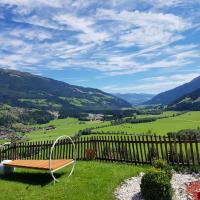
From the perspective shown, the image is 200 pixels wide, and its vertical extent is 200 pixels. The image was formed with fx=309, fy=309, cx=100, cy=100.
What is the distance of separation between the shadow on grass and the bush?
5498 mm

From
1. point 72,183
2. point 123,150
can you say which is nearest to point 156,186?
point 72,183

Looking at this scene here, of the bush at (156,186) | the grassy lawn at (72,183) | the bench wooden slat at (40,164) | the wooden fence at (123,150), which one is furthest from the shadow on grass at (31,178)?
the bush at (156,186)

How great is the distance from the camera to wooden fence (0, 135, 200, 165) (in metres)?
16.8

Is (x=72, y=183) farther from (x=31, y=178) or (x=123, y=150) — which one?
(x=123, y=150)

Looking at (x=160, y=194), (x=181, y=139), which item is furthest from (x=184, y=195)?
(x=181, y=139)

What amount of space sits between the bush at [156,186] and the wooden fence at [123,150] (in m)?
4.36

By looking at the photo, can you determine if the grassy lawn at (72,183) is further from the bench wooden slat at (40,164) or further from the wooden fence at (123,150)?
the wooden fence at (123,150)

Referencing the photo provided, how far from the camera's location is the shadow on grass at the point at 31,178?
51.5 feet

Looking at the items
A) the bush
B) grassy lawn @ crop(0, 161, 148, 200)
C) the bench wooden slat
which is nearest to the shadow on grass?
grassy lawn @ crop(0, 161, 148, 200)

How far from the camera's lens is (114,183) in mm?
14258

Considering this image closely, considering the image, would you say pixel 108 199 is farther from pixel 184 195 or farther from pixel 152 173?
pixel 184 195

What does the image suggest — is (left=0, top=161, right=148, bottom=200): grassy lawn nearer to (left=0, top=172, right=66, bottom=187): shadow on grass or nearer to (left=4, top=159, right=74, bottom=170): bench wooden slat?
(left=0, top=172, right=66, bottom=187): shadow on grass

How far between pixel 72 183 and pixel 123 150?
5923 mm

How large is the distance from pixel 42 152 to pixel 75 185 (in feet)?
42.7
